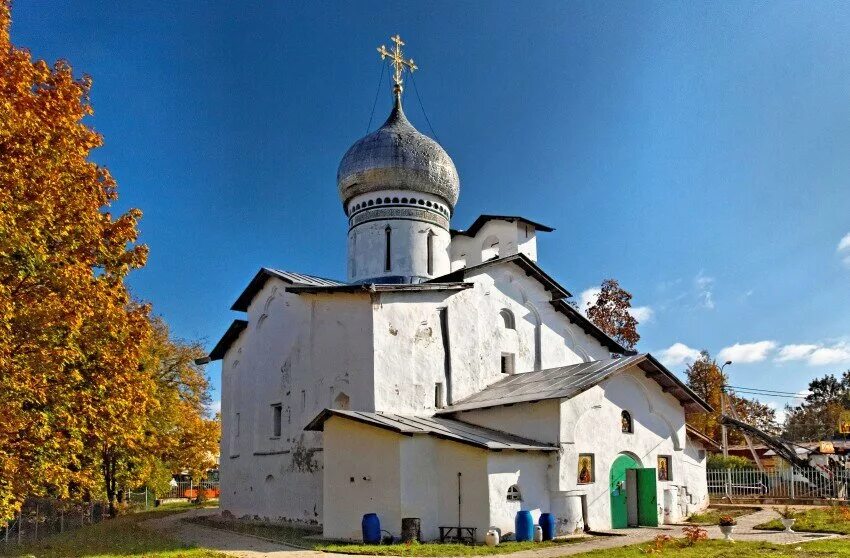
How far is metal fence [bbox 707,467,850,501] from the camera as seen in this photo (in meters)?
21.5

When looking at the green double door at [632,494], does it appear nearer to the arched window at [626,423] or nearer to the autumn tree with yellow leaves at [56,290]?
the arched window at [626,423]

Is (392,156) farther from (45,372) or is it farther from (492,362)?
(45,372)

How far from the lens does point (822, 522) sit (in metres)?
15.1

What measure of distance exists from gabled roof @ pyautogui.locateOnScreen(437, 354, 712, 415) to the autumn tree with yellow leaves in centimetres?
807

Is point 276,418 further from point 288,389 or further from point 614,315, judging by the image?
point 614,315

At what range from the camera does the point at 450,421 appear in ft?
57.1

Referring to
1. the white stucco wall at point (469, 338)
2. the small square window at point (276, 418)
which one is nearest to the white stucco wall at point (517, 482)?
the white stucco wall at point (469, 338)

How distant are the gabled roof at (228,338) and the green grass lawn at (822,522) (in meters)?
15.4

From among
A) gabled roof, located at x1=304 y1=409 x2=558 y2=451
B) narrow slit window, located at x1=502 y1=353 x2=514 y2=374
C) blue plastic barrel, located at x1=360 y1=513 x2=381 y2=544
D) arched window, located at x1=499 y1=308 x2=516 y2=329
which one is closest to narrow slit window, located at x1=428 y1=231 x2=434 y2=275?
arched window, located at x1=499 y1=308 x2=516 y2=329

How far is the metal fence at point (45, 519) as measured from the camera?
19047 millimetres

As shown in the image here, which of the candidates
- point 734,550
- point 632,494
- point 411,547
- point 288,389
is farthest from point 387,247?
point 734,550

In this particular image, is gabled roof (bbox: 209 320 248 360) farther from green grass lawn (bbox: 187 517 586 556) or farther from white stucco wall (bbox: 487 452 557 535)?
white stucco wall (bbox: 487 452 557 535)

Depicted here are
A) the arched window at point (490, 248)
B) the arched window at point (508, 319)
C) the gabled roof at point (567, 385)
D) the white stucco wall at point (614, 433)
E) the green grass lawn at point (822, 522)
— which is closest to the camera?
the green grass lawn at point (822, 522)

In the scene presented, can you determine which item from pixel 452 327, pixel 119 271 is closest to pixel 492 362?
pixel 452 327
